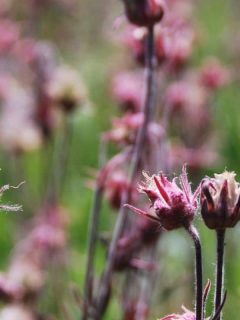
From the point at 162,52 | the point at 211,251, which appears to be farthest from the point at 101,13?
the point at 162,52

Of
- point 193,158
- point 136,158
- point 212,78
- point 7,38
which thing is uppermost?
point 7,38

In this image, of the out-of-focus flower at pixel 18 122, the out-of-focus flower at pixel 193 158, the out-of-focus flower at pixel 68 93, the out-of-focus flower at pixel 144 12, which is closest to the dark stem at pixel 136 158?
the out-of-focus flower at pixel 144 12

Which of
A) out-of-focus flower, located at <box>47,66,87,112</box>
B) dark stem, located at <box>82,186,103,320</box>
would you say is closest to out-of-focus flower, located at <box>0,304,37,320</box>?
dark stem, located at <box>82,186,103,320</box>

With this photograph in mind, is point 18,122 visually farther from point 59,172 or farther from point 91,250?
point 91,250

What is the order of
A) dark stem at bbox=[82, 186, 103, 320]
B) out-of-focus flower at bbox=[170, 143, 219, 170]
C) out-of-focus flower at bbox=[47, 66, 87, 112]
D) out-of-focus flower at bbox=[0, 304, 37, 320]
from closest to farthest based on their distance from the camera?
dark stem at bbox=[82, 186, 103, 320] < out-of-focus flower at bbox=[0, 304, 37, 320] < out-of-focus flower at bbox=[47, 66, 87, 112] < out-of-focus flower at bbox=[170, 143, 219, 170]

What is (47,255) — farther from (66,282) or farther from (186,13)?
(186,13)

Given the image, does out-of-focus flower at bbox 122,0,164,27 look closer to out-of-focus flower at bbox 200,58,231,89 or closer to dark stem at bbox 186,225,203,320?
dark stem at bbox 186,225,203,320

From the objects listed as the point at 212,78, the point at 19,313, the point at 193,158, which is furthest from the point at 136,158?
the point at 212,78
